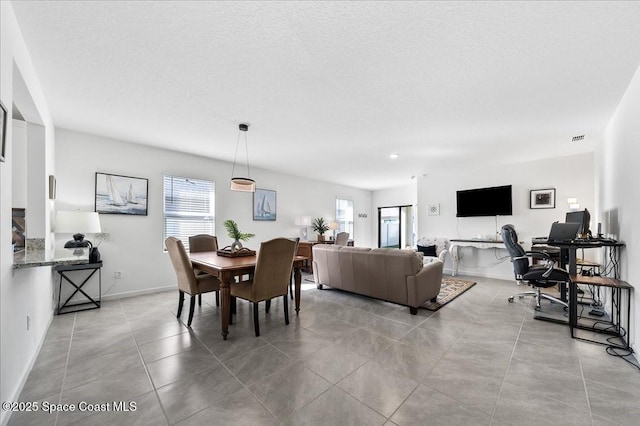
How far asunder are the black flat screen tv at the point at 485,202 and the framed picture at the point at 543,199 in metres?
0.40

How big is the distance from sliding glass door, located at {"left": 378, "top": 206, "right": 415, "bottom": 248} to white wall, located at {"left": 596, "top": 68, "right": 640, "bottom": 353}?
5.76 meters

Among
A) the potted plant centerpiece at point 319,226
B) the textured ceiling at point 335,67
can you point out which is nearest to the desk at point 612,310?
the textured ceiling at point 335,67

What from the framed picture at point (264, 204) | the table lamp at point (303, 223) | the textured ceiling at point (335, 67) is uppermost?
the textured ceiling at point (335, 67)

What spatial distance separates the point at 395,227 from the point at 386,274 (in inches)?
245

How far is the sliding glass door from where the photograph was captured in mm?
9234

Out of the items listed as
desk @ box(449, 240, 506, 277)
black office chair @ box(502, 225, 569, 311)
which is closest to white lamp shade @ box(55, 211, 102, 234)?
black office chair @ box(502, 225, 569, 311)

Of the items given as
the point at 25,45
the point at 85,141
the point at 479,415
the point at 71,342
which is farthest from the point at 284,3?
the point at 85,141

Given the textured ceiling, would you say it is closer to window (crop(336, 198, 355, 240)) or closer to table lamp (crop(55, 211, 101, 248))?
table lamp (crop(55, 211, 101, 248))

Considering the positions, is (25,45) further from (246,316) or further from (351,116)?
(246,316)

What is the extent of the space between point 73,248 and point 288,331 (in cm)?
322

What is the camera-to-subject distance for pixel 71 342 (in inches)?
102

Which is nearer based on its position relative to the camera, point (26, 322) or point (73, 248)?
point (26, 322)

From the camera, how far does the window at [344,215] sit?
8.33 meters

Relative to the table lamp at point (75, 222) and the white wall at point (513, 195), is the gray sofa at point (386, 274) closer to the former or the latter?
the white wall at point (513, 195)
